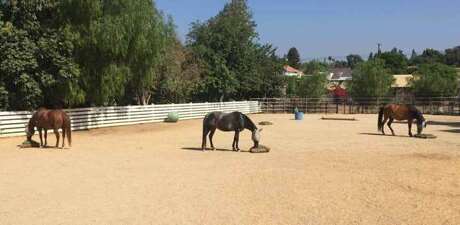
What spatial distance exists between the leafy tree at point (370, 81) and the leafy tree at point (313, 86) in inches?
118

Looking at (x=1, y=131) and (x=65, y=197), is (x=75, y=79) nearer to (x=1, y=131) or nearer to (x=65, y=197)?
(x=1, y=131)

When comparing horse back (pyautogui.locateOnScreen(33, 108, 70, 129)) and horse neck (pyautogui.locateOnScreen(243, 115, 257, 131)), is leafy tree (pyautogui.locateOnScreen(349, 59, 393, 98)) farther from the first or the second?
horse back (pyautogui.locateOnScreen(33, 108, 70, 129))

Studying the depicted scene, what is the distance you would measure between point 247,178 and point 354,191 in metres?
2.36

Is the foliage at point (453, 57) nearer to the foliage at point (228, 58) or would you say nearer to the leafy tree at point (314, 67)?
the leafy tree at point (314, 67)

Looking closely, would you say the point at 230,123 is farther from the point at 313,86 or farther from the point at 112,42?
the point at 313,86

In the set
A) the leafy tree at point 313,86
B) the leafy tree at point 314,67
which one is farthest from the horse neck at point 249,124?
the leafy tree at point 314,67

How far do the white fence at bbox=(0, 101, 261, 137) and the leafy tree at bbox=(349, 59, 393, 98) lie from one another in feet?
59.1

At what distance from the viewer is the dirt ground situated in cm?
780

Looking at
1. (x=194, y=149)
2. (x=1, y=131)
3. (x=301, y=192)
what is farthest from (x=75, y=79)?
(x=301, y=192)

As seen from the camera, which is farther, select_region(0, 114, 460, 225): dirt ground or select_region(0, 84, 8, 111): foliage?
select_region(0, 84, 8, 111): foliage

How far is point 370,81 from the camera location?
4866cm

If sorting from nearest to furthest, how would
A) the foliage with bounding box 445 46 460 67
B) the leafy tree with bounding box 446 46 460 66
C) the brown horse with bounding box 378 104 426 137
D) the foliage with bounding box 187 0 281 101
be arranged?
the brown horse with bounding box 378 104 426 137 → the foliage with bounding box 187 0 281 101 → the foliage with bounding box 445 46 460 67 → the leafy tree with bounding box 446 46 460 66

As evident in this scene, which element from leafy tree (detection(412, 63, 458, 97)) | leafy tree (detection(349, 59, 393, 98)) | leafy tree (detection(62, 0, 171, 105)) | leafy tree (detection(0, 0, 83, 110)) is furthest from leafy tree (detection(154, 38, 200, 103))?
leafy tree (detection(412, 63, 458, 97))

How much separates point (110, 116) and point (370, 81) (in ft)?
94.6
